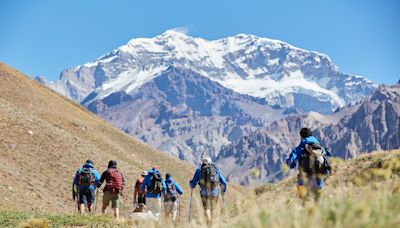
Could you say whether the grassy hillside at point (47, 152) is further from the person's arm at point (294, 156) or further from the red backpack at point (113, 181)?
the person's arm at point (294, 156)

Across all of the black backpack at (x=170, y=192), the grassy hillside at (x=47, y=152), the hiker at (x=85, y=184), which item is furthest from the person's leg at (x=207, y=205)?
the grassy hillside at (x=47, y=152)

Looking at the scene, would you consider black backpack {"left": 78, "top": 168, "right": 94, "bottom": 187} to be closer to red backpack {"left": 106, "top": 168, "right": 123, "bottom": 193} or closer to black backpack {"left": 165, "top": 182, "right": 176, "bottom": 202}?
red backpack {"left": 106, "top": 168, "right": 123, "bottom": 193}

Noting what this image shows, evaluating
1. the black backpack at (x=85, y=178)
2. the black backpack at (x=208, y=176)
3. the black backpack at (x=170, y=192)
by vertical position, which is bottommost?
the black backpack at (x=208, y=176)

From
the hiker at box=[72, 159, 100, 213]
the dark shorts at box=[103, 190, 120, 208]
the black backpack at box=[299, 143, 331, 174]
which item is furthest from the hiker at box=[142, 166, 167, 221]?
the black backpack at box=[299, 143, 331, 174]

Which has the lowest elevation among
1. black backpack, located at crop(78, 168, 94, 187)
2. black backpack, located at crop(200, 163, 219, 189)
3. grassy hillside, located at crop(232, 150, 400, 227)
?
grassy hillside, located at crop(232, 150, 400, 227)

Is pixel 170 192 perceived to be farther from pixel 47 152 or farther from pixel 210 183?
pixel 47 152

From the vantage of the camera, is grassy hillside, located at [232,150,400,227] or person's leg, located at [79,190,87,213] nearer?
grassy hillside, located at [232,150,400,227]

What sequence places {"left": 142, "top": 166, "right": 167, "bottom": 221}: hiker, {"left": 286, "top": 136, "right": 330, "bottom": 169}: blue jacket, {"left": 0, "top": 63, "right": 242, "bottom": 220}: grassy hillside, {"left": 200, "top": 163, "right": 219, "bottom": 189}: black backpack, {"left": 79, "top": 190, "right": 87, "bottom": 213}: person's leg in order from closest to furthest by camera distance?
1. {"left": 286, "top": 136, "right": 330, "bottom": 169}: blue jacket
2. {"left": 200, "top": 163, "right": 219, "bottom": 189}: black backpack
3. {"left": 142, "top": 166, "right": 167, "bottom": 221}: hiker
4. {"left": 79, "top": 190, "right": 87, "bottom": 213}: person's leg
5. {"left": 0, "top": 63, "right": 242, "bottom": 220}: grassy hillside

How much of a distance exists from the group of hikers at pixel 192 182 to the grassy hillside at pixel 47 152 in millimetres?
4224

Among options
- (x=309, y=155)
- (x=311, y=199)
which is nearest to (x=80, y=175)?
(x=309, y=155)

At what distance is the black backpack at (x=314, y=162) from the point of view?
35.5ft

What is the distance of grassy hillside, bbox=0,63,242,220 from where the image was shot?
3106 cm

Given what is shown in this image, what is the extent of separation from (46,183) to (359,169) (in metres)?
20.9

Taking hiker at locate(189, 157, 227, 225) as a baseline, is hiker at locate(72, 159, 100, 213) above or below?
above
